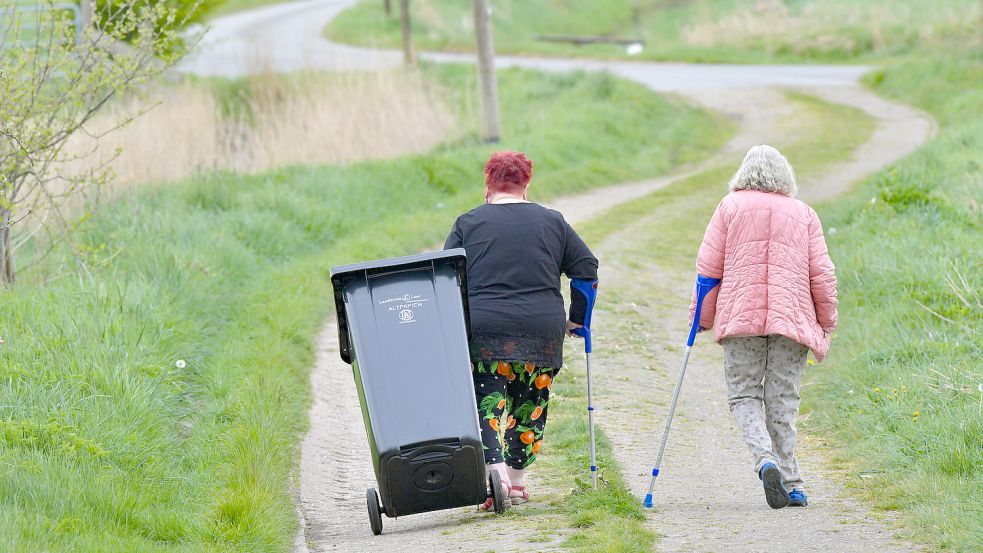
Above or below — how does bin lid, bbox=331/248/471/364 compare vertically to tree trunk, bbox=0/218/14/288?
above

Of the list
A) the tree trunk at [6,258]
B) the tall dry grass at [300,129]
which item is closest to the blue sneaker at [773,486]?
the tree trunk at [6,258]

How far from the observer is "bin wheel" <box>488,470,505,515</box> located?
5.88 m

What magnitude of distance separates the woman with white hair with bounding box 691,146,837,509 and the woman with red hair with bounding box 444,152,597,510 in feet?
2.22

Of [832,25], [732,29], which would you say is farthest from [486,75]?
[732,29]

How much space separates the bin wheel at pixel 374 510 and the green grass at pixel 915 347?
2.38 metres

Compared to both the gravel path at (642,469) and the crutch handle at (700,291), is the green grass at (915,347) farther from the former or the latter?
the crutch handle at (700,291)

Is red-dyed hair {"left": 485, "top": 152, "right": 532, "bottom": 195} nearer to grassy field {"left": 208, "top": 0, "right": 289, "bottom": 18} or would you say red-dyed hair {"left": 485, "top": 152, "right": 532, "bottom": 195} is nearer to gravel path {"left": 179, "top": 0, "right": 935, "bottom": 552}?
gravel path {"left": 179, "top": 0, "right": 935, "bottom": 552}

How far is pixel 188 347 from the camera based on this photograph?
29.2ft

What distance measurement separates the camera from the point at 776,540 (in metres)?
5.45

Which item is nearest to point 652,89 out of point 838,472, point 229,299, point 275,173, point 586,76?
point 586,76

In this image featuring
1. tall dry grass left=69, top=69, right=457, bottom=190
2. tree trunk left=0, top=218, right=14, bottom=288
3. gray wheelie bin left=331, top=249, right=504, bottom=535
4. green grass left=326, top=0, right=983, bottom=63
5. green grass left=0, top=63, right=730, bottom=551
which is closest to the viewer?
gray wheelie bin left=331, top=249, right=504, bottom=535

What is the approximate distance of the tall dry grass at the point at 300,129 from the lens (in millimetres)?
16500

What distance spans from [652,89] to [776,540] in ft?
71.2

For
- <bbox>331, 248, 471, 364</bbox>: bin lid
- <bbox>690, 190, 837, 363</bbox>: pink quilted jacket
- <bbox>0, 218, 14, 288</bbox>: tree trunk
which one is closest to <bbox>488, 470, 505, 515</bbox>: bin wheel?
<bbox>331, 248, 471, 364</bbox>: bin lid
